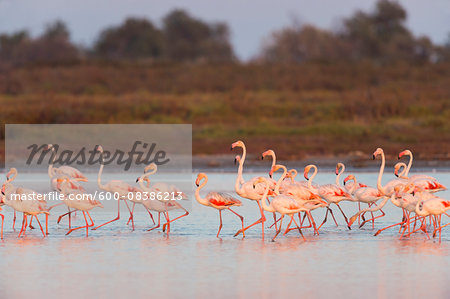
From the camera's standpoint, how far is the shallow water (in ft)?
24.9

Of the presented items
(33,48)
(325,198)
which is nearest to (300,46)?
(33,48)

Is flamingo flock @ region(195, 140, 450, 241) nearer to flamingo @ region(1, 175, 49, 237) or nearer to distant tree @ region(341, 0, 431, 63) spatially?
Result: flamingo @ region(1, 175, 49, 237)

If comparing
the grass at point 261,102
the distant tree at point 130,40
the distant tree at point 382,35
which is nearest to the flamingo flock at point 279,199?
the grass at point 261,102

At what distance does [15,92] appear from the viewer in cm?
3309

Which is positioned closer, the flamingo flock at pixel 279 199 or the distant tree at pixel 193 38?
the flamingo flock at pixel 279 199

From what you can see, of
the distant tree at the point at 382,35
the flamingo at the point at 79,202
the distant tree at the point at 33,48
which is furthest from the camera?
the distant tree at the point at 33,48

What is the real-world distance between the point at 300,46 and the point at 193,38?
437 inches

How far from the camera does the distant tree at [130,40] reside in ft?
174

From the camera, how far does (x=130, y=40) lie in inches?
2115

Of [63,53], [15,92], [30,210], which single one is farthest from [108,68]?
[30,210]

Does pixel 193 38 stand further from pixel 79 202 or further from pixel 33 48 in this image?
pixel 79 202

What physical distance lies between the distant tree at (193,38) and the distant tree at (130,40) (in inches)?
36.7

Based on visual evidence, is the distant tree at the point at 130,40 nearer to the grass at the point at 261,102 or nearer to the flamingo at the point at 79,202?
the grass at the point at 261,102

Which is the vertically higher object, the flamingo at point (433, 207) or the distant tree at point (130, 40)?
the distant tree at point (130, 40)
